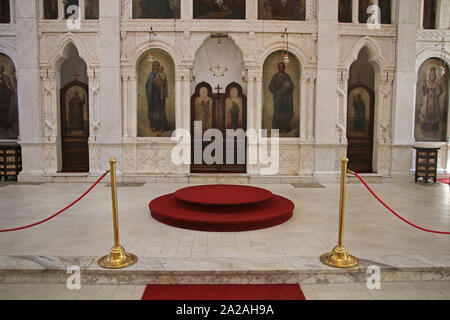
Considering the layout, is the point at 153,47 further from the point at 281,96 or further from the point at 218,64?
the point at 281,96

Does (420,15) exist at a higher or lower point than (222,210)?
Answer: higher

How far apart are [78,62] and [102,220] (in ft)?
27.5

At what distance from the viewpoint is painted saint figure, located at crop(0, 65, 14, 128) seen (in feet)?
38.1

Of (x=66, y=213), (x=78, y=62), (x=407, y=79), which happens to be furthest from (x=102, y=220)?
(x=407, y=79)

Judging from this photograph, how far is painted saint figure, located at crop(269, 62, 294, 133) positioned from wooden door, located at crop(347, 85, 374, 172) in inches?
95.4

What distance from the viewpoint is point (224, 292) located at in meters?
4.22

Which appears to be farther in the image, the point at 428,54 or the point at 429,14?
the point at 429,14

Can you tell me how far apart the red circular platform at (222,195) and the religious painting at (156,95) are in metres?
3.85

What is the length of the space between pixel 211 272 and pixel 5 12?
12.0 metres

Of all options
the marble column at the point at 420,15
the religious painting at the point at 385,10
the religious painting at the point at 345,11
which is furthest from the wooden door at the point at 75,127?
the marble column at the point at 420,15

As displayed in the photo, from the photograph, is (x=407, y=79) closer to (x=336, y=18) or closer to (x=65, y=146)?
(x=336, y=18)

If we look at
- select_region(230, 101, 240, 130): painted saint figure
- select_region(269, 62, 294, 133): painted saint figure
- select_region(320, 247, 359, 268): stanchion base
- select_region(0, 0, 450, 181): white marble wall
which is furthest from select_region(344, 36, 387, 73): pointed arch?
select_region(320, 247, 359, 268): stanchion base

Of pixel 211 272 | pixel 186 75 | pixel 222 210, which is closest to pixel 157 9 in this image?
pixel 186 75

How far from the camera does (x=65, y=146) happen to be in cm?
1189
